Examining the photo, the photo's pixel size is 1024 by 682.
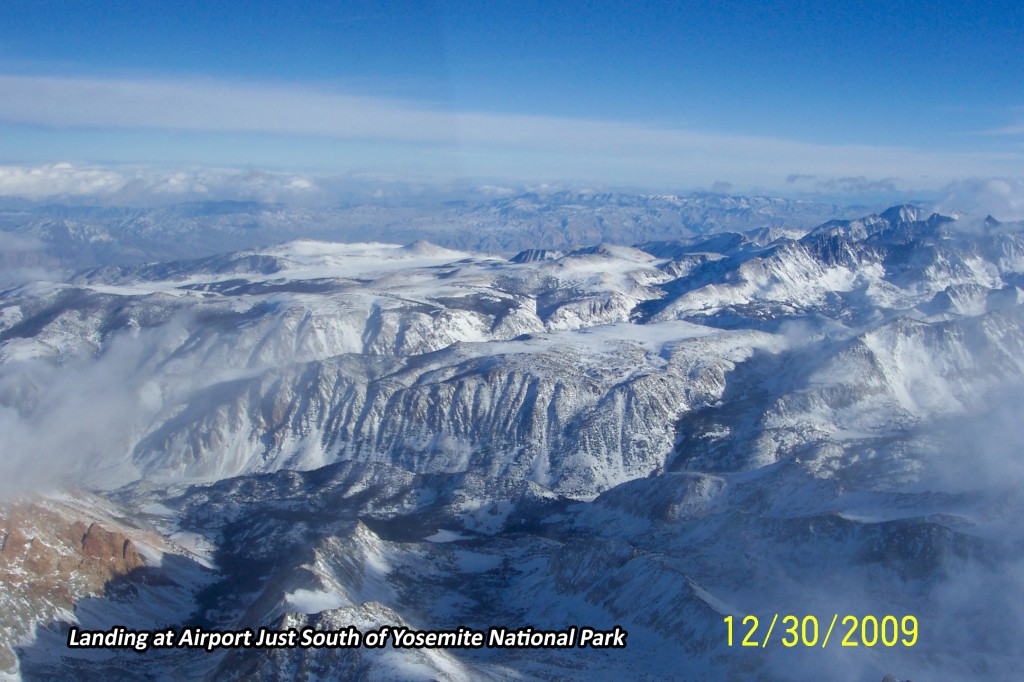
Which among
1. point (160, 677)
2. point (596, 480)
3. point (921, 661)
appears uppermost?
point (921, 661)

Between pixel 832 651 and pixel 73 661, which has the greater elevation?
pixel 832 651

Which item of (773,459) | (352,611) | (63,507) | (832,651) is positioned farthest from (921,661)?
(63,507)

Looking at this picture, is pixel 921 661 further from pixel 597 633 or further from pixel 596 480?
pixel 596 480

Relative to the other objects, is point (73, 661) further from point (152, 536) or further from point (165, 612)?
point (152, 536)

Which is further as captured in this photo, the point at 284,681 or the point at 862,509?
the point at 862,509

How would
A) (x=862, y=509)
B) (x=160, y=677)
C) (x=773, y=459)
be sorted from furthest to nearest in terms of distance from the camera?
1. (x=773, y=459)
2. (x=862, y=509)
3. (x=160, y=677)

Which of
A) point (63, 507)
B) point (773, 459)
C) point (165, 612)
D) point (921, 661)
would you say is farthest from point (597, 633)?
point (773, 459)

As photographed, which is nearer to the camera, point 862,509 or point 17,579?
point 17,579

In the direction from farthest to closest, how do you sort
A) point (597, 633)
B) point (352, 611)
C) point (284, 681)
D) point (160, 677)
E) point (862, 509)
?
point (862, 509) < point (597, 633) < point (160, 677) < point (352, 611) < point (284, 681)

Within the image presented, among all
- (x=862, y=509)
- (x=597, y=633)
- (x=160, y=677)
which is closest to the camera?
(x=160, y=677)
